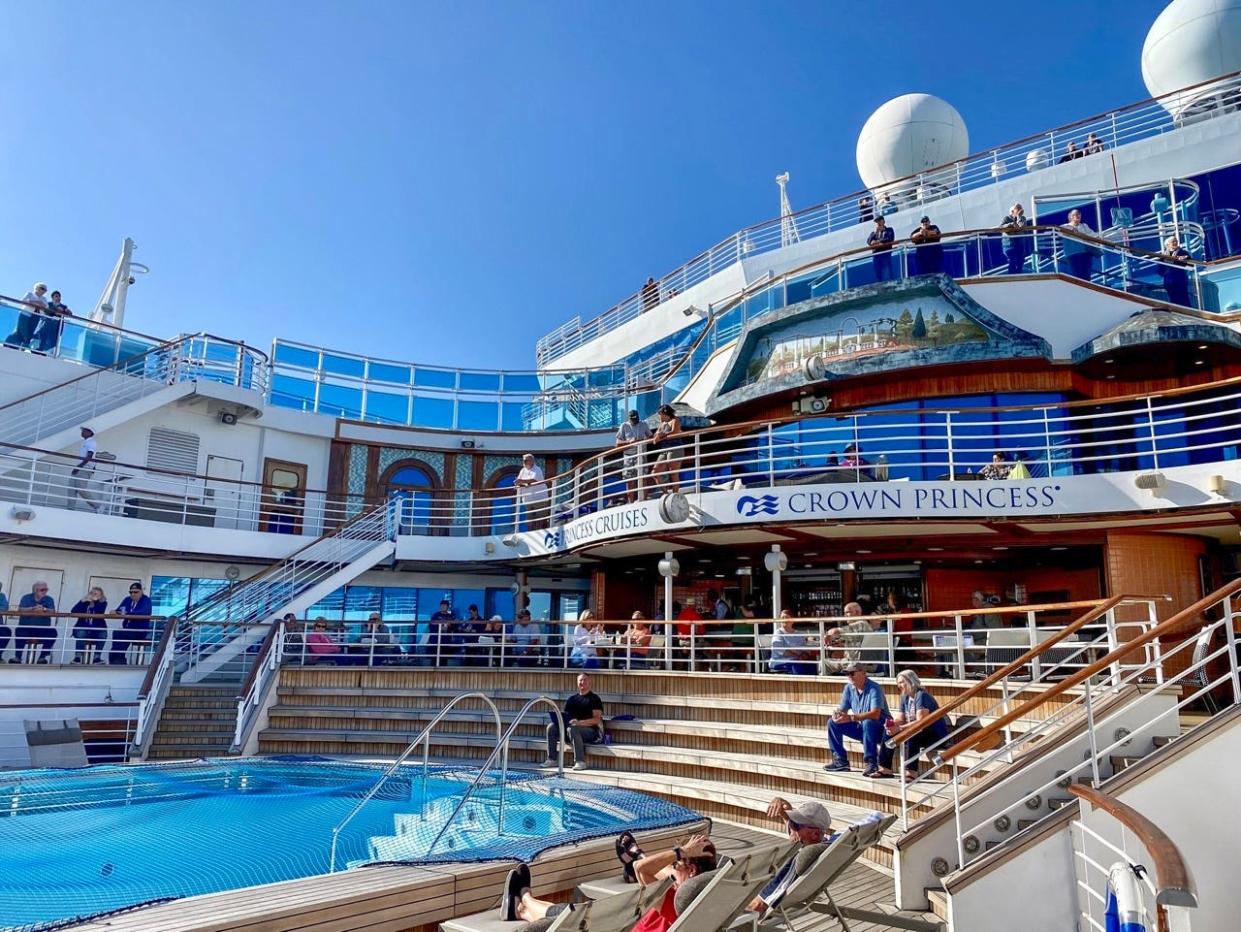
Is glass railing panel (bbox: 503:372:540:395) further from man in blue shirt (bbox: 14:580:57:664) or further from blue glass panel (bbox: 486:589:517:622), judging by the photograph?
man in blue shirt (bbox: 14:580:57:664)

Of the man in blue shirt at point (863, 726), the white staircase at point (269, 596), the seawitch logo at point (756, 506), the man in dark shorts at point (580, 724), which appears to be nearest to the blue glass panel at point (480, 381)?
the white staircase at point (269, 596)

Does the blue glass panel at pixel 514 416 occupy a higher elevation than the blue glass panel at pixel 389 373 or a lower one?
lower

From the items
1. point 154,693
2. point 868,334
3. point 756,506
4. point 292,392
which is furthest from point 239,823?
point 292,392

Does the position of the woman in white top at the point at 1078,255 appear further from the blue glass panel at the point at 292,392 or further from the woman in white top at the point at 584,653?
the blue glass panel at the point at 292,392

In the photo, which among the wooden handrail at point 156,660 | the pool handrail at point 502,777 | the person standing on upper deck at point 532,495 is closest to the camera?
the pool handrail at point 502,777

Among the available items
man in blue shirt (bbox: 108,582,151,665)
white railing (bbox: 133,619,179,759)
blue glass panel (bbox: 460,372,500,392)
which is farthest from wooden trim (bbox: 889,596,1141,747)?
blue glass panel (bbox: 460,372,500,392)

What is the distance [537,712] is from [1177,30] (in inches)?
816

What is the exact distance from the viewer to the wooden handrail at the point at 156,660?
12.1m

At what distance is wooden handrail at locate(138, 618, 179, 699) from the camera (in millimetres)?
12117

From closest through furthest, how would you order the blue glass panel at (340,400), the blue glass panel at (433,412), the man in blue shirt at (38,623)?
1. the man in blue shirt at (38,623)
2. the blue glass panel at (340,400)
3. the blue glass panel at (433,412)

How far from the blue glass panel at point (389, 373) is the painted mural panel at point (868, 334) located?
939 cm

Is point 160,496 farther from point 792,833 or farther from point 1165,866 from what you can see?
point 1165,866

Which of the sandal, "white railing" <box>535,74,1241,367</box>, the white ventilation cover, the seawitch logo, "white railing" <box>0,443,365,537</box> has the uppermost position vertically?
"white railing" <box>535,74,1241,367</box>

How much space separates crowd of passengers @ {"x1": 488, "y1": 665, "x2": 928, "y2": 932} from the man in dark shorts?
15 mm
